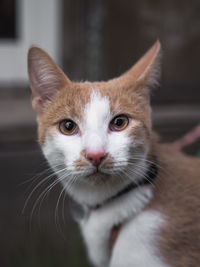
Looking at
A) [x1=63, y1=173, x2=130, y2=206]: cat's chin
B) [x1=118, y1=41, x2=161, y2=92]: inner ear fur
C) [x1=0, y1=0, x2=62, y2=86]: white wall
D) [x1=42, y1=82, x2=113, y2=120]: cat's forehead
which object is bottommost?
[x1=0, y1=0, x2=62, y2=86]: white wall

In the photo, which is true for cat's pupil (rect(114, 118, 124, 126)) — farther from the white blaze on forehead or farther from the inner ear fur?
the inner ear fur

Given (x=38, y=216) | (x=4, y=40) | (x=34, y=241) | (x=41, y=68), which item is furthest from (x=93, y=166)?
(x=4, y=40)

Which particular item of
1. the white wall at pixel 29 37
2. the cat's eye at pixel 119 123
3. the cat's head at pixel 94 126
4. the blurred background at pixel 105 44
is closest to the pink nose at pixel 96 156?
the cat's head at pixel 94 126

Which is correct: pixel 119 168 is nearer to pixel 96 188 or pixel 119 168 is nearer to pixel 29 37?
pixel 96 188

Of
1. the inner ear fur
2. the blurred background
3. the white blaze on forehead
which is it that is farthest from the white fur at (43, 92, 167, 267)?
the blurred background

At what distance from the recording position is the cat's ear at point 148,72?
6.16ft

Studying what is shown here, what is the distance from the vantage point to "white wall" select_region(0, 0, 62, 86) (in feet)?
19.6

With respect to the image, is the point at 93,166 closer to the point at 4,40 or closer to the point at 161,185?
the point at 161,185

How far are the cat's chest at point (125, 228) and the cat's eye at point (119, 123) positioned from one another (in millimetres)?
285

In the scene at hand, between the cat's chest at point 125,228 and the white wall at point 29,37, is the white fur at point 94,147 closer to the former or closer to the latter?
the cat's chest at point 125,228

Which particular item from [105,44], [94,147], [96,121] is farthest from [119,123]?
[105,44]

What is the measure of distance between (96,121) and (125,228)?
0.48m

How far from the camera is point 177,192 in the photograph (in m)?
1.85

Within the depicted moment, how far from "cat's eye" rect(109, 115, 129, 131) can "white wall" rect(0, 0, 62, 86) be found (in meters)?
4.35
